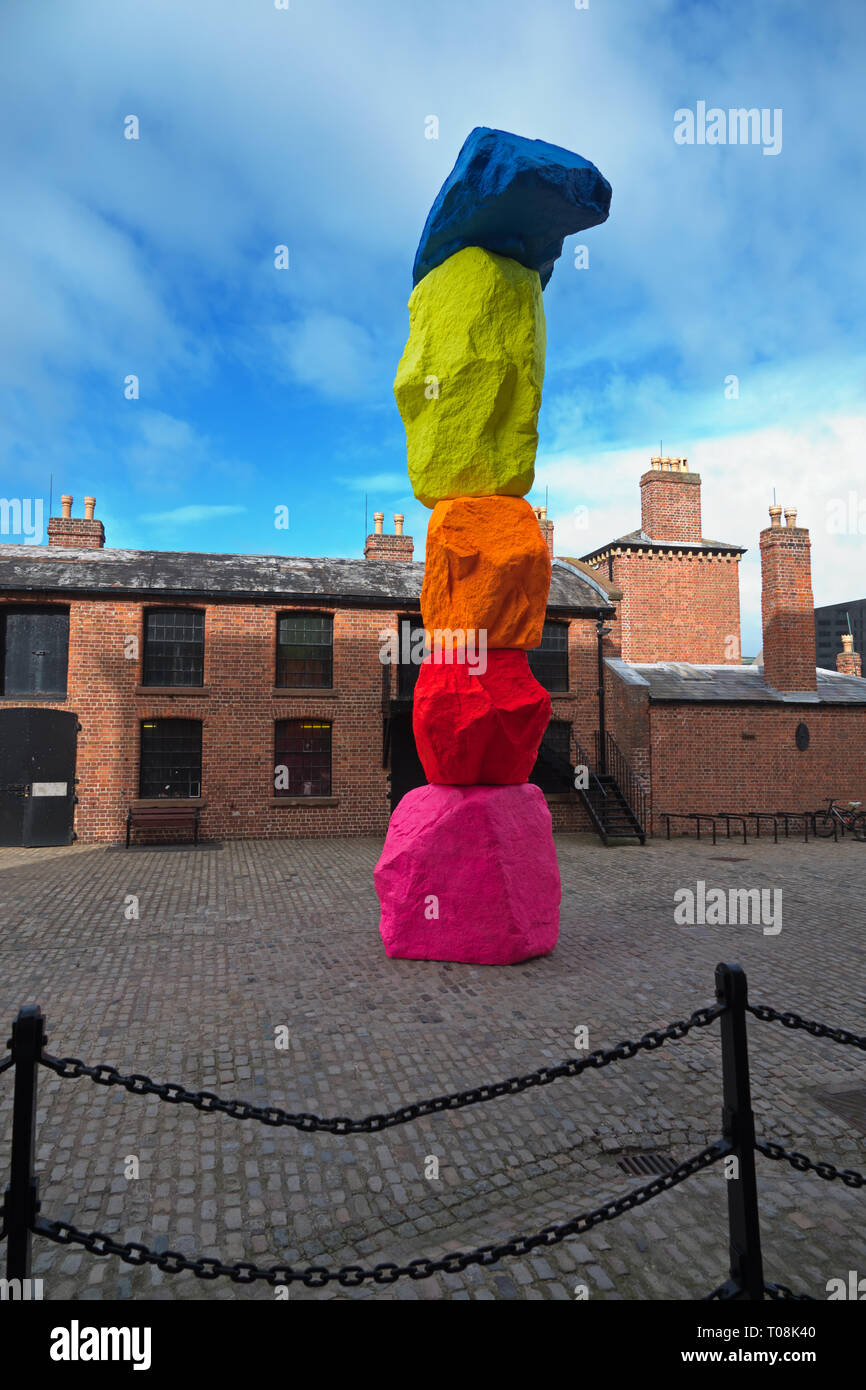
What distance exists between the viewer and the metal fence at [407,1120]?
2256 mm

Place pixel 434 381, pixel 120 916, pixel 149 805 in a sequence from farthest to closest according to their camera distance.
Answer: pixel 149 805 < pixel 120 916 < pixel 434 381

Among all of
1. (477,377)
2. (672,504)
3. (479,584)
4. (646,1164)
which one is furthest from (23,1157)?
(672,504)

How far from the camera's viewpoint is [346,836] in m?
16.0

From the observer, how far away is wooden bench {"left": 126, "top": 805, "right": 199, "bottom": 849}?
1483cm

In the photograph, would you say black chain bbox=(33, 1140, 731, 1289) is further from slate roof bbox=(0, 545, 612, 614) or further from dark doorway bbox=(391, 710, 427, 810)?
dark doorway bbox=(391, 710, 427, 810)

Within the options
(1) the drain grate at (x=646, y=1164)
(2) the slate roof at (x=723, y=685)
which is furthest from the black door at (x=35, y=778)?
(1) the drain grate at (x=646, y=1164)

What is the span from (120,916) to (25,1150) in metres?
7.07

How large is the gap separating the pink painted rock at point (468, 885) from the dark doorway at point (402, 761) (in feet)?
30.7

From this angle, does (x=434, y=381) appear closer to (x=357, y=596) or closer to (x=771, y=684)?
(x=357, y=596)

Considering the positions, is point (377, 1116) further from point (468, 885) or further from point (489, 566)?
point (489, 566)

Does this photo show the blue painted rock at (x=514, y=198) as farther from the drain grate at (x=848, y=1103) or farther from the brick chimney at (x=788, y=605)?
the brick chimney at (x=788, y=605)

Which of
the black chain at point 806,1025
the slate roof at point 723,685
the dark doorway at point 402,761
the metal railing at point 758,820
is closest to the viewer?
the black chain at point 806,1025

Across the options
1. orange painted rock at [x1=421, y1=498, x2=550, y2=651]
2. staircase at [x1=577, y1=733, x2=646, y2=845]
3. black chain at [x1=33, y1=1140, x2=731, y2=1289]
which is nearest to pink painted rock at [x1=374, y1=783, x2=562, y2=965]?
orange painted rock at [x1=421, y1=498, x2=550, y2=651]
